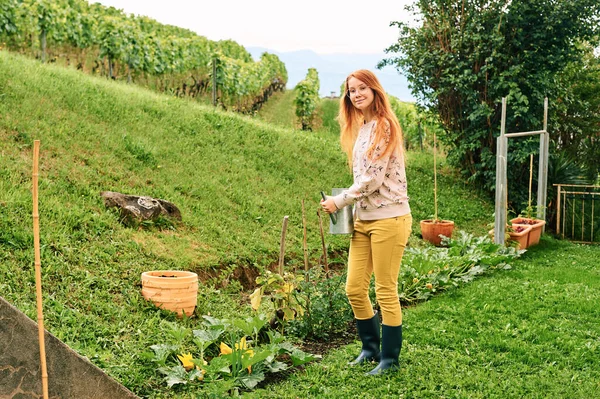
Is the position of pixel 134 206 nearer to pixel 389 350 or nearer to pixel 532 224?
pixel 389 350

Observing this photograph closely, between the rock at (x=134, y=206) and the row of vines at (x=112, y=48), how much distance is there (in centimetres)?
835

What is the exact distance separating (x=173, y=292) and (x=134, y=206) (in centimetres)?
207

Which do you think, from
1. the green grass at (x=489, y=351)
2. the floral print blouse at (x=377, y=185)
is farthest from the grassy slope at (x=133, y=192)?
the floral print blouse at (x=377, y=185)

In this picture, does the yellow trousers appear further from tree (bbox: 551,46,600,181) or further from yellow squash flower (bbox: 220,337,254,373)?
tree (bbox: 551,46,600,181)

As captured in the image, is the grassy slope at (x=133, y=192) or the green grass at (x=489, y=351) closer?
the green grass at (x=489, y=351)

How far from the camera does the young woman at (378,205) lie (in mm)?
3789

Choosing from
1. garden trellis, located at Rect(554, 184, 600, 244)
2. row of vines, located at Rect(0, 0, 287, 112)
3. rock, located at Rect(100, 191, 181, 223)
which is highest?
row of vines, located at Rect(0, 0, 287, 112)

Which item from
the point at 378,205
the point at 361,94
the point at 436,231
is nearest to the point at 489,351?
the point at 378,205

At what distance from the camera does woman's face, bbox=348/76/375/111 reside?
388 centimetres

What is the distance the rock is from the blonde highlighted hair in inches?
137

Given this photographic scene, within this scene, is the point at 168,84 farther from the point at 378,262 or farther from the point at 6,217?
the point at 378,262

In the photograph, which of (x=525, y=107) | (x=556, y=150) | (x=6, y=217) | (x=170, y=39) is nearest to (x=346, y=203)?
(x=6, y=217)

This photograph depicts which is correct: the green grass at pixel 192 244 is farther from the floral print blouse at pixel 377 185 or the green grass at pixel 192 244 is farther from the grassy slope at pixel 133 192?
the floral print blouse at pixel 377 185

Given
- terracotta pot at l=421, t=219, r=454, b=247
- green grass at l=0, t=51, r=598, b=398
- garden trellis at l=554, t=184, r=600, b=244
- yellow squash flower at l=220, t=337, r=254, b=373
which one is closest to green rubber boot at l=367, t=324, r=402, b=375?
green grass at l=0, t=51, r=598, b=398
